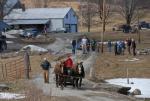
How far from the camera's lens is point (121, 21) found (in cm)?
13050

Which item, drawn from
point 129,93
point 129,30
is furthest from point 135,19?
point 129,93

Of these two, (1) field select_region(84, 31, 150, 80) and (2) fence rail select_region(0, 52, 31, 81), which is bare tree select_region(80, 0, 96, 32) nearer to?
(1) field select_region(84, 31, 150, 80)

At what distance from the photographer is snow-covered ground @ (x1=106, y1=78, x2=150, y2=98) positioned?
32022 mm

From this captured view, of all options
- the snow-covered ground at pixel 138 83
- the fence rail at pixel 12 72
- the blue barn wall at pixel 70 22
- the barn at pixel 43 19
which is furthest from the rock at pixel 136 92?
the blue barn wall at pixel 70 22

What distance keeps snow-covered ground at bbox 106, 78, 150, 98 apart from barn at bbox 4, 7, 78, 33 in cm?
6761

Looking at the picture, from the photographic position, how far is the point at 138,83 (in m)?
36.0

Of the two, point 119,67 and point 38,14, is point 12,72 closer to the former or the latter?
point 119,67

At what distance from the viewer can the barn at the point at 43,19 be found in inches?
4259

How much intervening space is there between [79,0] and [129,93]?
139 m

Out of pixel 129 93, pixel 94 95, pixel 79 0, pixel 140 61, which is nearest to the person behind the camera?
pixel 94 95

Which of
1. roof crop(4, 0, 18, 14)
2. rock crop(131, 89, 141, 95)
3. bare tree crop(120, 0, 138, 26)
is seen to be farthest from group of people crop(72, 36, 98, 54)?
bare tree crop(120, 0, 138, 26)

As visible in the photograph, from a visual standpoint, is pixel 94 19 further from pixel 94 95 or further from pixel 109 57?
pixel 94 95

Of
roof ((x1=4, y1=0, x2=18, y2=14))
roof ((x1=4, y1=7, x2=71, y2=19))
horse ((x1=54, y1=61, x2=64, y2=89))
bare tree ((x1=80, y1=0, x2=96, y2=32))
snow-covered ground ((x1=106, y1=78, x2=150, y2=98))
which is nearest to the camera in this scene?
horse ((x1=54, y1=61, x2=64, y2=89))

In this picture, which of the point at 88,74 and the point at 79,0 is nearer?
the point at 88,74
